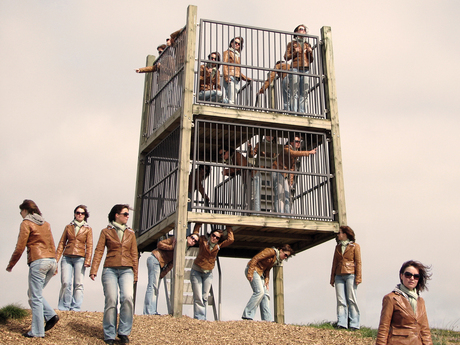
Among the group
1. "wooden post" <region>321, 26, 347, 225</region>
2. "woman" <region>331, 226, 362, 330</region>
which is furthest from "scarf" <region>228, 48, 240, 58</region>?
"woman" <region>331, 226, 362, 330</region>

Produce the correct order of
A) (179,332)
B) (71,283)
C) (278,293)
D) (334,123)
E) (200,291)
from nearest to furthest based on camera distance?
(179,332) → (71,283) → (200,291) → (334,123) → (278,293)

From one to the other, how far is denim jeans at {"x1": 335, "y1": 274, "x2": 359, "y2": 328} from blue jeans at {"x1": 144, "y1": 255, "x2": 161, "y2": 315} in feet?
11.8

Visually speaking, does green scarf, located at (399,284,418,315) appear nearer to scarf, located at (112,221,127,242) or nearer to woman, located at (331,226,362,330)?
scarf, located at (112,221,127,242)

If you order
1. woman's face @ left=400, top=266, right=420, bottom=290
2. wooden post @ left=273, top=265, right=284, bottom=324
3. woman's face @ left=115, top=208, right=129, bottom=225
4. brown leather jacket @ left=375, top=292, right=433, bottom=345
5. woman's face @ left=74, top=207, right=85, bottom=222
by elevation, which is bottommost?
brown leather jacket @ left=375, top=292, right=433, bottom=345

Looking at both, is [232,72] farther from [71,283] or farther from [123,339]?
[123,339]

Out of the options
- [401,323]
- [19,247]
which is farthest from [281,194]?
[401,323]

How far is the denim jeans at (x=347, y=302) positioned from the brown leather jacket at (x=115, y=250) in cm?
457

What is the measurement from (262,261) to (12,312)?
5.03 metres

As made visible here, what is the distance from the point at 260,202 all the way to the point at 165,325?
14.1 ft

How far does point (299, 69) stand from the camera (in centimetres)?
→ 1662

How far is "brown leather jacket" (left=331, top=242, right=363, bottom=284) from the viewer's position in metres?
13.2

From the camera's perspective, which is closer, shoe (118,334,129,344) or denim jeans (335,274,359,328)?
shoe (118,334,129,344)

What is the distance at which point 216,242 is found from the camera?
45.5 ft

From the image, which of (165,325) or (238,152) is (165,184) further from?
(165,325)
